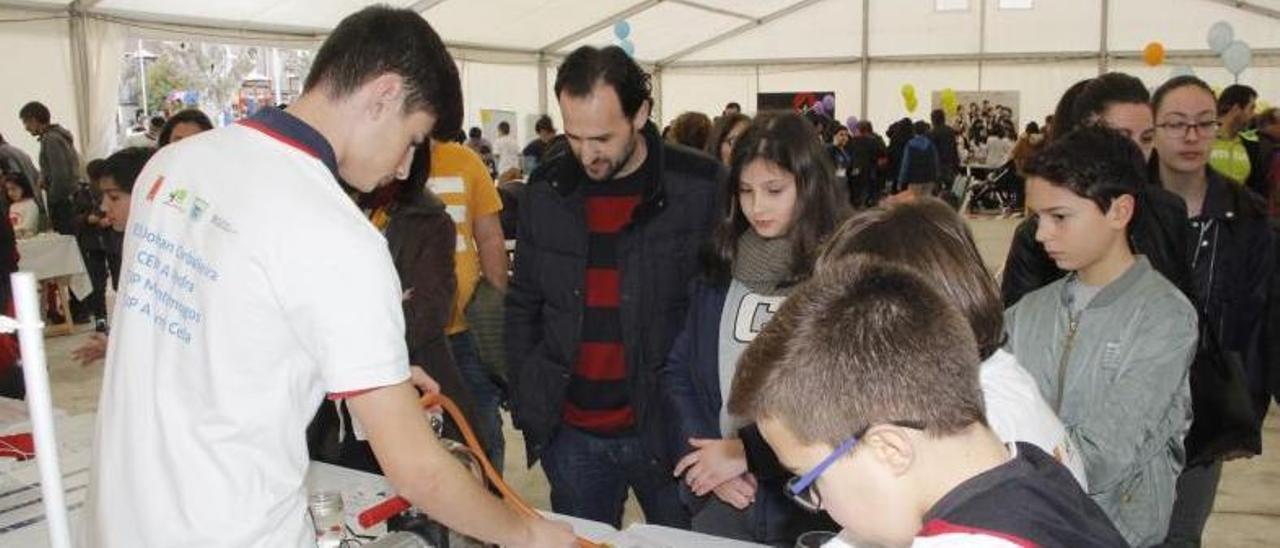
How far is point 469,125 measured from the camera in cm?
1264

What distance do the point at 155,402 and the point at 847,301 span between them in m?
0.69

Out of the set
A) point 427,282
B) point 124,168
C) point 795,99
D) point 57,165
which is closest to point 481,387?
point 427,282

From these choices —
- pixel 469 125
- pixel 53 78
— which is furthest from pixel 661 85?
pixel 53 78

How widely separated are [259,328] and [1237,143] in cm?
436

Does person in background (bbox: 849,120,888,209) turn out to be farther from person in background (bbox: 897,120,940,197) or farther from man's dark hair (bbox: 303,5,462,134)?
man's dark hair (bbox: 303,5,462,134)

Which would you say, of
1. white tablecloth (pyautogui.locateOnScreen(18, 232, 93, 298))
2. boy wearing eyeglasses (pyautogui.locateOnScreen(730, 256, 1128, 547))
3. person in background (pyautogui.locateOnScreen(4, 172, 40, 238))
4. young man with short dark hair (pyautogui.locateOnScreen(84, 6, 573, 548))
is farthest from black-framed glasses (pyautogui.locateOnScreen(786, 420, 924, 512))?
person in background (pyautogui.locateOnScreen(4, 172, 40, 238))

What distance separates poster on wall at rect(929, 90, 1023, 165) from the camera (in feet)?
43.1

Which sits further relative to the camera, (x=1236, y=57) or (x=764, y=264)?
(x=1236, y=57)

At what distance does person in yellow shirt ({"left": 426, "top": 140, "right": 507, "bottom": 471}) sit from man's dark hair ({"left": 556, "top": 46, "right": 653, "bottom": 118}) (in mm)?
887

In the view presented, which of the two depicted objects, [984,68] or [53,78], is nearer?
[53,78]

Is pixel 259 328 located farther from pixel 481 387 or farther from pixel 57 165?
pixel 57 165

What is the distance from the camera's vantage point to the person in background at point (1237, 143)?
158 inches

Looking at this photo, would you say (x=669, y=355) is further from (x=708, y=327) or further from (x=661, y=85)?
(x=661, y=85)

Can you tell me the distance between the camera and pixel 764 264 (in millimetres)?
1758
